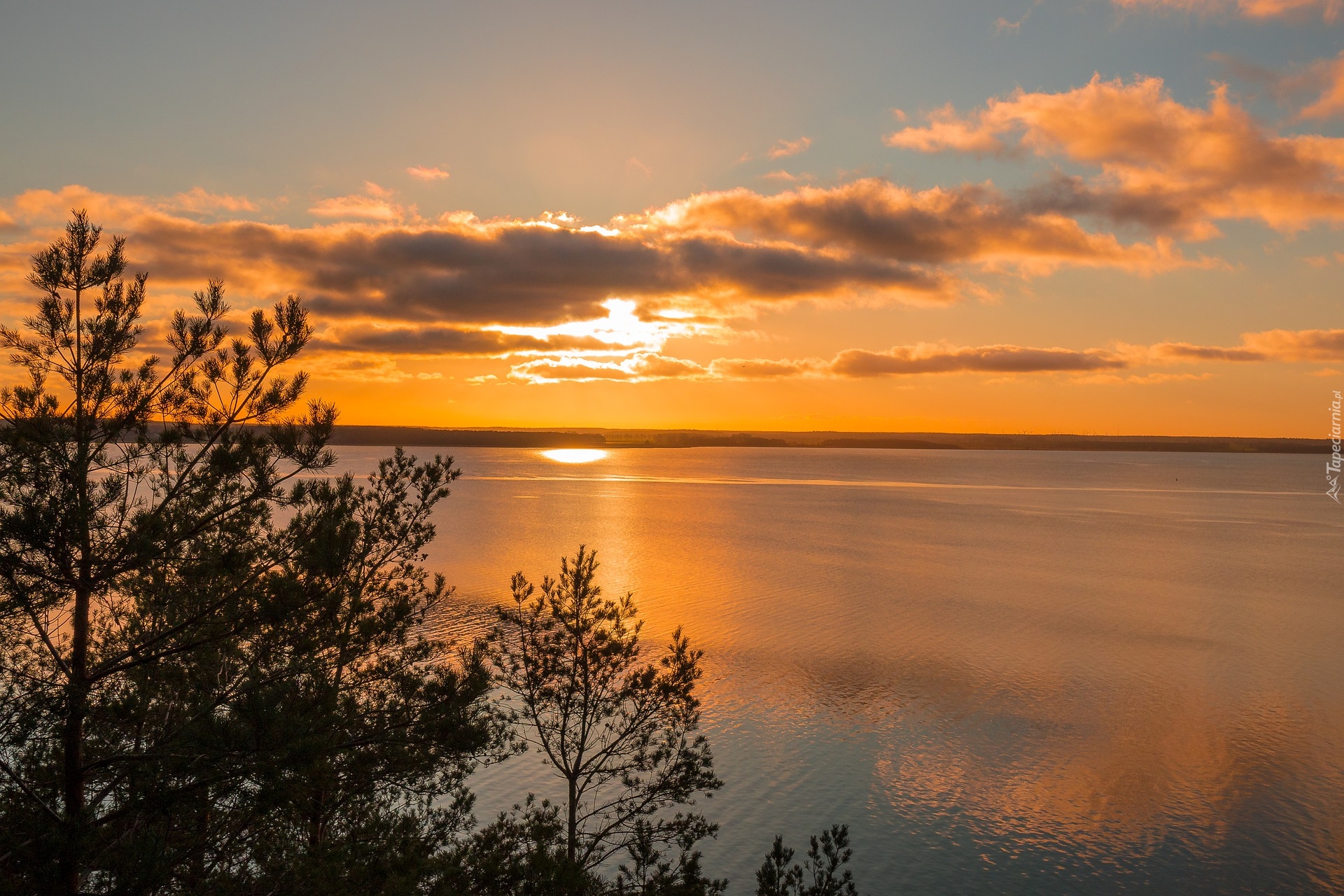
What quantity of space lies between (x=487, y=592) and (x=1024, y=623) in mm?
36438

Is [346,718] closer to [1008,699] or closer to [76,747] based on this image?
[76,747]

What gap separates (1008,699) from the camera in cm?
3953

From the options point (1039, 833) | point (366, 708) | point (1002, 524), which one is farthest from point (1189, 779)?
point (1002, 524)

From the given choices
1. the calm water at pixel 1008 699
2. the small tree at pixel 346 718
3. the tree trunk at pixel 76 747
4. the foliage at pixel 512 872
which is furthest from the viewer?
the calm water at pixel 1008 699

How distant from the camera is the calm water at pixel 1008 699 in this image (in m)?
25.8

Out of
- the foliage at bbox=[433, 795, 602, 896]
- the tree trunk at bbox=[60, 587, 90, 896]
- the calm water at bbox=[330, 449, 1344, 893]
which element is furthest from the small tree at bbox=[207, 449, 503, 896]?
the calm water at bbox=[330, 449, 1344, 893]

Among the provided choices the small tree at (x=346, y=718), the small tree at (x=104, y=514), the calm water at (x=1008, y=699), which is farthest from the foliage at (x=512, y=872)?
the calm water at (x=1008, y=699)

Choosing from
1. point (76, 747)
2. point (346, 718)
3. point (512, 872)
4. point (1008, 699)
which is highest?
point (76, 747)

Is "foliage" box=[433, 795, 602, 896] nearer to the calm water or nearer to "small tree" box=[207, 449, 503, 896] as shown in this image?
"small tree" box=[207, 449, 503, 896]

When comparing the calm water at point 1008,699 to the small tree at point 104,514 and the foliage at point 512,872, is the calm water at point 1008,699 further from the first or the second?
the small tree at point 104,514

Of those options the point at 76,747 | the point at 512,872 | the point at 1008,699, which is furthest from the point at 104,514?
the point at 1008,699

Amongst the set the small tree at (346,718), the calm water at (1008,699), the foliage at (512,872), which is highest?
the small tree at (346,718)

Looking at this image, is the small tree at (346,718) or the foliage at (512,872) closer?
the small tree at (346,718)

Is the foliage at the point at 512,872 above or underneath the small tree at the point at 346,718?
underneath
